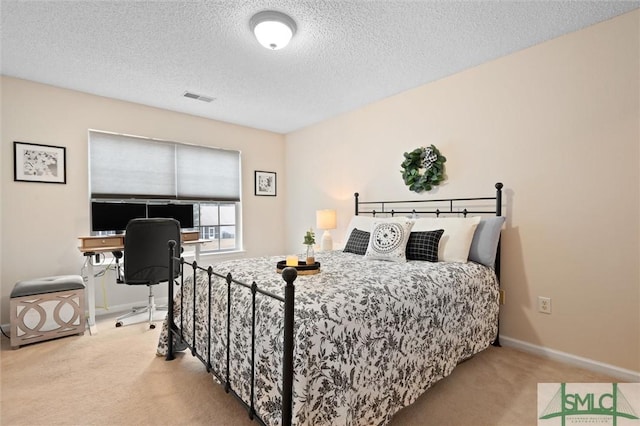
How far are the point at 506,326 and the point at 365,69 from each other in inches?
100

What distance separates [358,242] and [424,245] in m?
0.69

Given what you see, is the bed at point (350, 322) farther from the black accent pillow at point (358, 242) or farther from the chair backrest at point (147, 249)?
the chair backrest at point (147, 249)

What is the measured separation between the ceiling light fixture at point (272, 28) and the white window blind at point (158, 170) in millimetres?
2309

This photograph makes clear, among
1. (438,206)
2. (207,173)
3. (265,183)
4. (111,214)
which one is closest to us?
(438,206)

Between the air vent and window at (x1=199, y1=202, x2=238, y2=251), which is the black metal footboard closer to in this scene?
the air vent

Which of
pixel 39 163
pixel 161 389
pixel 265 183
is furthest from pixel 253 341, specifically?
pixel 265 183

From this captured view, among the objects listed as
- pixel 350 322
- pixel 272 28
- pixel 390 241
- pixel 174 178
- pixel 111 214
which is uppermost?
pixel 272 28

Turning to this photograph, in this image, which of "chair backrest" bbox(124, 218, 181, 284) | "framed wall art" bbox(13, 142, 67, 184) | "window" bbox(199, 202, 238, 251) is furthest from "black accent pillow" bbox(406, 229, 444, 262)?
"framed wall art" bbox(13, 142, 67, 184)

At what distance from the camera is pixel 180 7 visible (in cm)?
204

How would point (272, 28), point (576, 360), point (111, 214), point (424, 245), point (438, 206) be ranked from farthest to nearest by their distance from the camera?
point (111, 214), point (438, 206), point (424, 245), point (576, 360), point (272, 28)

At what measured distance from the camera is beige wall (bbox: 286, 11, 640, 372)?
214cm

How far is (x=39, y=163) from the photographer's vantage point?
3146 mm

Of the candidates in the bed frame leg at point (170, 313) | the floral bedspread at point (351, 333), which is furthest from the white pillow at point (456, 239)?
the bed frame leg at point (170, 313)

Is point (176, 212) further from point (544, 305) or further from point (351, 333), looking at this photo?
point (544, 305)
